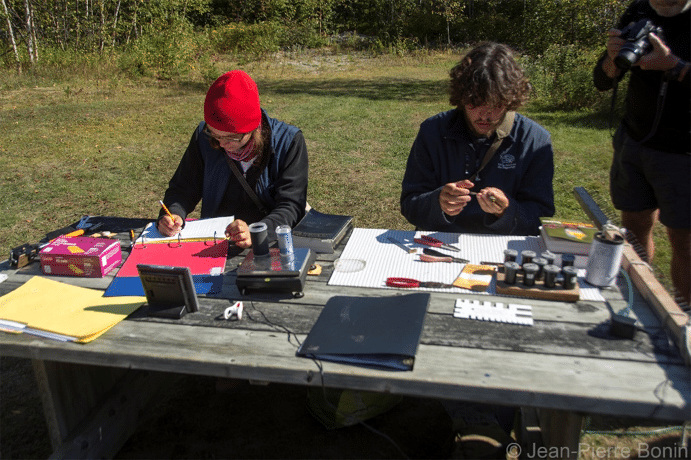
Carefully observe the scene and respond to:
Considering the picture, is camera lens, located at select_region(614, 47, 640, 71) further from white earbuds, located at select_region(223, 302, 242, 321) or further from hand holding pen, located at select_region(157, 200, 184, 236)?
hand holding pen, located at select_region(157, 200, 184, 236)

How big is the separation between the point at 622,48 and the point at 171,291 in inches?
81.1

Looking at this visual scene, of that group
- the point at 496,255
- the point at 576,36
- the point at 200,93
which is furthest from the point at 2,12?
the point at 496,255

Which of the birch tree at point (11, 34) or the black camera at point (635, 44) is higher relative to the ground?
the birch tree at point (11, 34)

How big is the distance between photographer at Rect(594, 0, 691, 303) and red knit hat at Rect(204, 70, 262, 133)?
1.58 m

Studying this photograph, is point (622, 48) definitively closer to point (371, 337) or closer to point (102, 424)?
point (371, 337)

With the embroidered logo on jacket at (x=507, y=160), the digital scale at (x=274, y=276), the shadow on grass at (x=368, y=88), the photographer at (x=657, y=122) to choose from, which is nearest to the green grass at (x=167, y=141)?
the shadow on grass at (x=368, y=88)

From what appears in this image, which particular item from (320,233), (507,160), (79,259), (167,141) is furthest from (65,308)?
(167,141)

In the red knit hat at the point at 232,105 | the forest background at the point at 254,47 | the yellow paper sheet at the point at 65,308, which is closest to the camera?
the yellow paper sheet at the point at 65,308

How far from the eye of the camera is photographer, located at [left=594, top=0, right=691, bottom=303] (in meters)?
2.26

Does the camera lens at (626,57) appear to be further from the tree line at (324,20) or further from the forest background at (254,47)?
the tree line at (324,20)

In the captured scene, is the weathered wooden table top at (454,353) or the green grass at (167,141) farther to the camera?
the green grass at (167,141)

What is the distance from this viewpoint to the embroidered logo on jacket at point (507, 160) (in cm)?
233

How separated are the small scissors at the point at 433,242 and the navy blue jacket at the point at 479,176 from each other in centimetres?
16

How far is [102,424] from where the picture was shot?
2070mm
